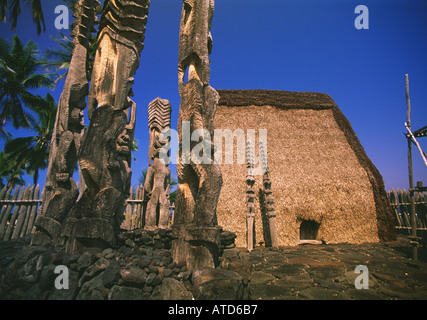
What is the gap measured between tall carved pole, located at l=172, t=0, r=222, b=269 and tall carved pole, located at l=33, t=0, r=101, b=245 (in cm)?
283

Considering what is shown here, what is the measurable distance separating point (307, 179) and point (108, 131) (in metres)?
7.20

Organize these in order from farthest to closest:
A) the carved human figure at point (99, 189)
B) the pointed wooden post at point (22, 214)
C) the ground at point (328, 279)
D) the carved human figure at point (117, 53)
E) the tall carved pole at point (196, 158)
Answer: the pointed wooden post at point (22, 214) → the carved human figure at point (117, 53) → the carved human figure at point (99, 189) → the tall carved pole at point (196, 158) → the ground at point (328, 279)

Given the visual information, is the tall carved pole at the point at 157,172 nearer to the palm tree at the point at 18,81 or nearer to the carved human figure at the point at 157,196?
the carved human figure at the point at 157,196

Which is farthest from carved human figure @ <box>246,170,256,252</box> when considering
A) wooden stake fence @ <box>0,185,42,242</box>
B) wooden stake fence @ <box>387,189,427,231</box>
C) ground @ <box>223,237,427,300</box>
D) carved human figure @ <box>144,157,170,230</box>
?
wooden stake fence @ <box>0,185,42,242</box>

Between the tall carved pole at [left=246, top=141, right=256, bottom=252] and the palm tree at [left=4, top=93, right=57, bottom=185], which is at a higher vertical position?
the palm tree at [left=4, top=93, right=57, bottom=185]

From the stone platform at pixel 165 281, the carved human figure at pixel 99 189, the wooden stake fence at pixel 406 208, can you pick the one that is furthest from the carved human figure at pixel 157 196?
the wooden stake fence at pixel 406 208

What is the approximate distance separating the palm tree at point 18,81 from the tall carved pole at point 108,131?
43.9 ft

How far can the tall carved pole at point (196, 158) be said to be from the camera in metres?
2.85

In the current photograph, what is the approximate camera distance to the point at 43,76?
14.0m

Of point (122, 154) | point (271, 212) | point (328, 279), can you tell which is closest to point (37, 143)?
point (122, 154)

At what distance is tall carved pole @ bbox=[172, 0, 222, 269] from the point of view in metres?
2.85

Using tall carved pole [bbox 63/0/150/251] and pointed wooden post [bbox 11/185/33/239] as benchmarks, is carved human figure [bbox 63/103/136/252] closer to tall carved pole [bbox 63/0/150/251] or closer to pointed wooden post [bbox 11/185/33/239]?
tall carved pole [bbox 63/0/150/251]

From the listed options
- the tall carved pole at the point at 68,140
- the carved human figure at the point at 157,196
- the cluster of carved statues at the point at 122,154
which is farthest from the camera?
the carved human figure at the point at 157,196

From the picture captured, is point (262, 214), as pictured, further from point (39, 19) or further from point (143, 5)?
point (39, 19)
